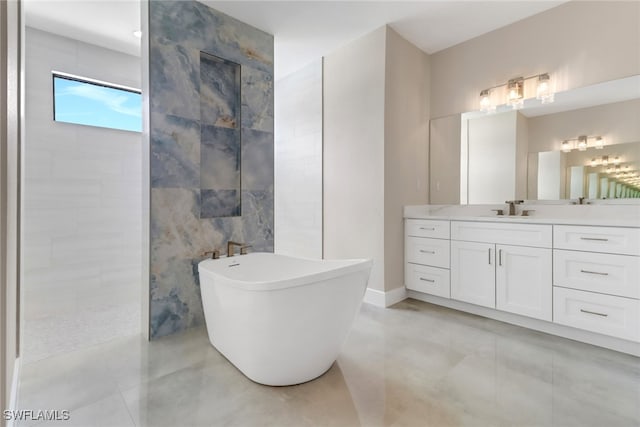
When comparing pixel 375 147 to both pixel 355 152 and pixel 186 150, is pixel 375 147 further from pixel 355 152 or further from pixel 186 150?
pixel 186 150

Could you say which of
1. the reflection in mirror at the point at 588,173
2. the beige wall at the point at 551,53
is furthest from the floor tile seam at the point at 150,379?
the beige wall at the point at 551,53

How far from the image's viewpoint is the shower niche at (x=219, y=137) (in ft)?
8.38

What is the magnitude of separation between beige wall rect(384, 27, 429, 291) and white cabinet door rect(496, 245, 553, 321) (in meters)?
0.86

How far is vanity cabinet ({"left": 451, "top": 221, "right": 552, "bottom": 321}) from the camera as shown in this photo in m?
2.27

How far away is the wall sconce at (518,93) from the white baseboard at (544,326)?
1762 mm

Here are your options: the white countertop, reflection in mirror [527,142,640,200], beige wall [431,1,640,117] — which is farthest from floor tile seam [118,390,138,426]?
beige wall [431,1,640,117]

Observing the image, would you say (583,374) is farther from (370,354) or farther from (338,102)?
(338,102)

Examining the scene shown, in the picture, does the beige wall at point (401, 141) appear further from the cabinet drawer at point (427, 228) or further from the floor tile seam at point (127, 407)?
the floor tile seam at point (127, 407)

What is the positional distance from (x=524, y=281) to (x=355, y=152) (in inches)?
69.5

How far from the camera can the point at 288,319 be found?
151 centimetres

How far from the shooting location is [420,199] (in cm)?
322

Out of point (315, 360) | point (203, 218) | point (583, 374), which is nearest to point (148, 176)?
point (203, 218)

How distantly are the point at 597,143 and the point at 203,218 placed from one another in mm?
3116

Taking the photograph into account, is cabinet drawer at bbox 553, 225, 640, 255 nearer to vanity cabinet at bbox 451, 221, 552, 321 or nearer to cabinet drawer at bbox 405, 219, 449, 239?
vanity cabinet at bbox 451, 221, 552, 321
